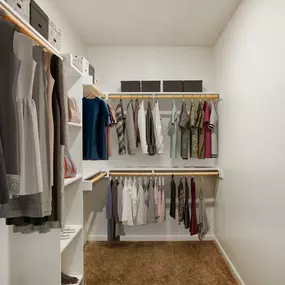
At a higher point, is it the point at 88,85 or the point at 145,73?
the point at 145,73

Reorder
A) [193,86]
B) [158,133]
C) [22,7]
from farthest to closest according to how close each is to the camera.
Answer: [193,86], [158,133], [22,7]

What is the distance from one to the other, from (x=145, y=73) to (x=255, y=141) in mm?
2021

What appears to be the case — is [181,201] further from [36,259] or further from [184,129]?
[36,259]

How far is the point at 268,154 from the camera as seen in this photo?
1842 mm

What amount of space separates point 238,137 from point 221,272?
1.37 meters

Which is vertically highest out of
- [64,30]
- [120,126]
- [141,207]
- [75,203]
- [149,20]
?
[149,20]

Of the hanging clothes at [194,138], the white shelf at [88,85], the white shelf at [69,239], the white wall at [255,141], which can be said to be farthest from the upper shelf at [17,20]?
the hanging clothes at [194,138]

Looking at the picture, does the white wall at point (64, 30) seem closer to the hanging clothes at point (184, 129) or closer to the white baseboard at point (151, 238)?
the hanging clothes at point (184, 129)

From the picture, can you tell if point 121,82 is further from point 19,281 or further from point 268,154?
point 19,281

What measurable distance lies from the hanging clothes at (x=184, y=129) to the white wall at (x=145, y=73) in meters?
0.36

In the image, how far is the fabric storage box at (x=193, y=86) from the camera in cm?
336

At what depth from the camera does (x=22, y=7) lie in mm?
1371

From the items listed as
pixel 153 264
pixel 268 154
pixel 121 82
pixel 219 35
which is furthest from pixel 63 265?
pixel 219 35

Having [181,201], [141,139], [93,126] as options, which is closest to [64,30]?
[93,126]
